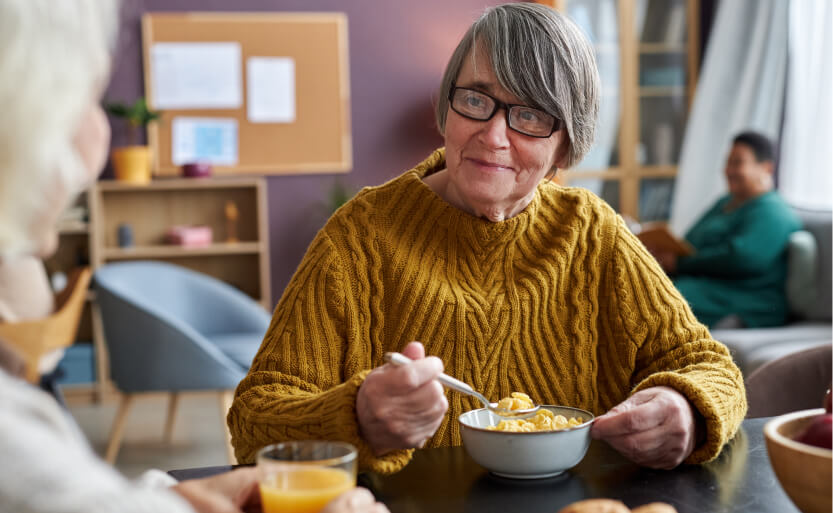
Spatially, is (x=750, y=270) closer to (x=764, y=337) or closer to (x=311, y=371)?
(x=764, y=337)

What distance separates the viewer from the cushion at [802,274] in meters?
3.88

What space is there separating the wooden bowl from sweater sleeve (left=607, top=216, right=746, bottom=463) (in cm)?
46

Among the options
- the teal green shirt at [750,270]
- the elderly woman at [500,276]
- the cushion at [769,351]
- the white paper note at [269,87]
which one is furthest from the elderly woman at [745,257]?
the elderly woman at [500,276]

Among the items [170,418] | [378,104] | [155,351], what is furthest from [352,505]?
[378,104]

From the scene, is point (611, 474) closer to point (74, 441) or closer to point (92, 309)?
point (74, 441)

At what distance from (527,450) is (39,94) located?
27.2 inches

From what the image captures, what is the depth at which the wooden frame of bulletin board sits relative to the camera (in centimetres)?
502

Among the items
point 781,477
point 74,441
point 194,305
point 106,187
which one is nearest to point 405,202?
point 781,477

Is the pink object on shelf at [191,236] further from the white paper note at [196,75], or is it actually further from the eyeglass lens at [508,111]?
the eyeglass lens at [508,111]

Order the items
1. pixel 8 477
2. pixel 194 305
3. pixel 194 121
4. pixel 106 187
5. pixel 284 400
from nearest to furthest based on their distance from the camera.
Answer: pixel 8 477 < pixel 284 400 < pixel 194 305 < pixel 106 187 < pixel 194 121

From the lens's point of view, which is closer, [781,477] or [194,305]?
[781,477]

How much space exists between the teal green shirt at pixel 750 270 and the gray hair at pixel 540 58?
276cm

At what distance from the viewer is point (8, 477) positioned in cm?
52

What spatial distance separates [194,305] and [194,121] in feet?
5.23
